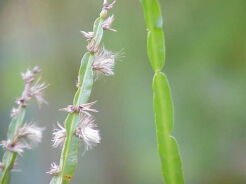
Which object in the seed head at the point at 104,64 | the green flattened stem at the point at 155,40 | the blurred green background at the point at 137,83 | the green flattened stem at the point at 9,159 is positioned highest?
the blurred green background at the point at 137,83

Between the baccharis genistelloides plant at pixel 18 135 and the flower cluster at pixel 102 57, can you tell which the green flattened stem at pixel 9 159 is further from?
the flower cluster at pixel 102 57

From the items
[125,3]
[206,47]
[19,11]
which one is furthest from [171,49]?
[19,11]

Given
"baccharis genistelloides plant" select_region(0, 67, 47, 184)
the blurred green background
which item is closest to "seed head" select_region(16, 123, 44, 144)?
"baccharis genistelloides plant" select_region(0, 67, 47, 184)

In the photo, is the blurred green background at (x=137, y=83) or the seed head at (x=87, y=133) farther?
the blurred green background at (x=137, y=83)

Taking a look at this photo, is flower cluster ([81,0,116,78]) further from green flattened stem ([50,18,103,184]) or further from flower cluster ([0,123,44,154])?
flower cluster ([0,123,44,154])

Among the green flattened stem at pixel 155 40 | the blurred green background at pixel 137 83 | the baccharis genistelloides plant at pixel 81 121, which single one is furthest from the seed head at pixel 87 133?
the blurred green background at pixel 137 83

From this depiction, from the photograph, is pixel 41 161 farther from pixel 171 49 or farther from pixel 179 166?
pixel 179 166

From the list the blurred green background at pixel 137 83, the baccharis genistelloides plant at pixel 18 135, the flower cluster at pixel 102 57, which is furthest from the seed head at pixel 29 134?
the blurred green background at pixel 137 83

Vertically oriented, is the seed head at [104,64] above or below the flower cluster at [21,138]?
above
